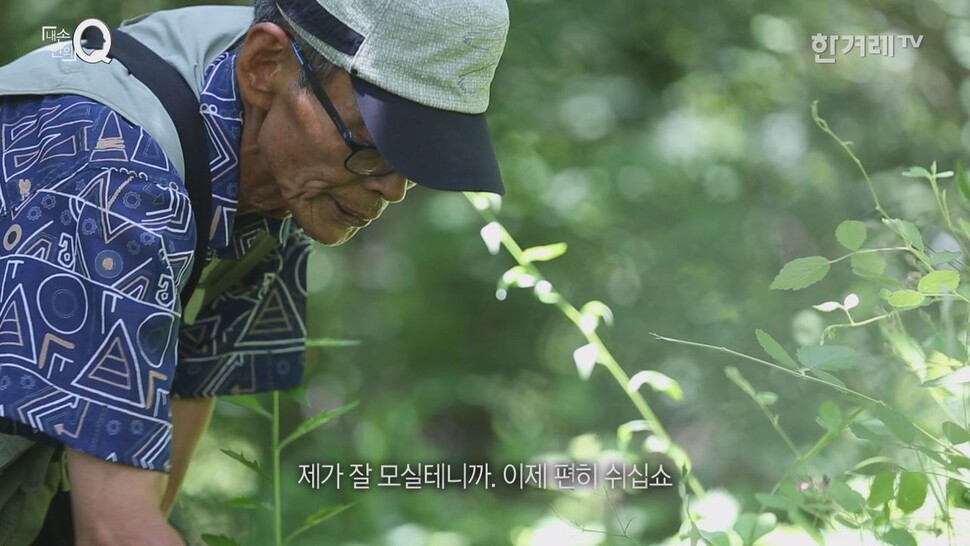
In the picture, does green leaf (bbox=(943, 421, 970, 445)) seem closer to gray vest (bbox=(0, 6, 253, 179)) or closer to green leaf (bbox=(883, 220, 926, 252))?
green leaf (bbox=(883, 220, 926, 252))

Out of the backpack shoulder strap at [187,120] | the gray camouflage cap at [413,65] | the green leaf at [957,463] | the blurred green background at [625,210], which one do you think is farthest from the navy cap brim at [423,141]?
the blurred green background at [625,210]

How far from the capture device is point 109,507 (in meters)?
1.16

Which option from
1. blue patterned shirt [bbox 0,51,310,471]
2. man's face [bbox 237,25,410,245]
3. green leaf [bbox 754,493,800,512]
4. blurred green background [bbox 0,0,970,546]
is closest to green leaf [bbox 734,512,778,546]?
green leaf [bbox 754,493,800,512]

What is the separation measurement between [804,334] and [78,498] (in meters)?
1.26

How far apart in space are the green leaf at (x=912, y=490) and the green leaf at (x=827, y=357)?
14 cm

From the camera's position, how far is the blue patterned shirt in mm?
1142

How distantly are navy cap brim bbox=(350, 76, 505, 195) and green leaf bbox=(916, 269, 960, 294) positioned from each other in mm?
473

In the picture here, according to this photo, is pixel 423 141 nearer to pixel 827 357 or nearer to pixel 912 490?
pixel 827 357

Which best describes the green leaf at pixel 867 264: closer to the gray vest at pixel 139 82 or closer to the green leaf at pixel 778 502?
the green leaf at pixel 778 502

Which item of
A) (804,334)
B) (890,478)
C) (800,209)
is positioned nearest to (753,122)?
(800,209)

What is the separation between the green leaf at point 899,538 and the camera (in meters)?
1.15

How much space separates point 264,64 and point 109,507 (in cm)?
52

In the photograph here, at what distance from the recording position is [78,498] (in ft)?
3.83

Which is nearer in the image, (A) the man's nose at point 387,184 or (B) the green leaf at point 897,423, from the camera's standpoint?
(B) the green leaf at point 897,423
